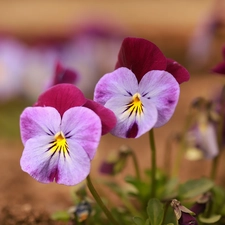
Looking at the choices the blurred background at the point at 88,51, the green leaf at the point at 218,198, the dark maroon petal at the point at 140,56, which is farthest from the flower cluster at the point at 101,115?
the blurred background at the point at 88,51

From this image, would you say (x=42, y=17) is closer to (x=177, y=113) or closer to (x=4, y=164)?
(x=177, y=113)

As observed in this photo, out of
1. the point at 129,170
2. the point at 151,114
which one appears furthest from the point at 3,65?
the point at 151,114

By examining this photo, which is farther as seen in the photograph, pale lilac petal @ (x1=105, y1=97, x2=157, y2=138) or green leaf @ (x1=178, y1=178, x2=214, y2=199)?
green leaf @ (x1=178, y1=178, x2=214, y2=199)

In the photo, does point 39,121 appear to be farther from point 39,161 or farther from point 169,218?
point 169,218

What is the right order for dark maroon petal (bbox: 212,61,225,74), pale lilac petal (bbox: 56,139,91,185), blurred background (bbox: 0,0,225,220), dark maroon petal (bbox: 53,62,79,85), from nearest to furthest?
pale lilac petal (bbox: 56,139,91,185) < dark maroon petal (bbox: 212,61,225,74) < dark maroon petal (bbox: 53,62,79,85) < blurred background (bbox: 0,0,225,220)

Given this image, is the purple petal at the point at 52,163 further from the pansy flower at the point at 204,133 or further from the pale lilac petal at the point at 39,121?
the pansy flower at the point at 204,133

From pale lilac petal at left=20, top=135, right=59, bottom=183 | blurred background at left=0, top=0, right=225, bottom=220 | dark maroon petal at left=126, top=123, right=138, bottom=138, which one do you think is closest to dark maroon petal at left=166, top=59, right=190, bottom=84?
dark maroon petal at left=126, top=123, right=138, bottom=138

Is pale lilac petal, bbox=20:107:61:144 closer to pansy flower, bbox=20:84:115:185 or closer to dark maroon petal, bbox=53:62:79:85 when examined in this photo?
pansy flower, bbox=20:84:115:185
